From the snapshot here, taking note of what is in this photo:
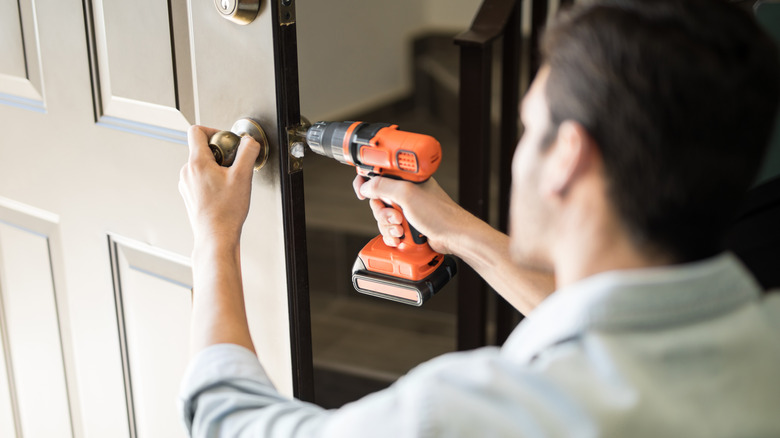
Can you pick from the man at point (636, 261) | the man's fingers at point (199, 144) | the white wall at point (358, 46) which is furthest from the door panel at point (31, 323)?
the white wall at point (358, 46)

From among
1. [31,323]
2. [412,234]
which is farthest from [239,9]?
[31,323]

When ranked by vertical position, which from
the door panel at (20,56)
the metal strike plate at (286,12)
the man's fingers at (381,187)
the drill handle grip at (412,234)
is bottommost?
the drill handle grip at (412,234)

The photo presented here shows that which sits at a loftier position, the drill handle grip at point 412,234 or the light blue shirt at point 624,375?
the light blue shirt at point 624,375

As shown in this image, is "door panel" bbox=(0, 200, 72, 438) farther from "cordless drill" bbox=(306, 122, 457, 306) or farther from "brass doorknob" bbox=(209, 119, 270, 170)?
"cordless drill" bbox=(306, 122, 457, 306)

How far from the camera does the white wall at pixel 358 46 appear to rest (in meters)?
3.40

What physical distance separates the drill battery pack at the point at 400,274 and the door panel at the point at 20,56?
693 mm

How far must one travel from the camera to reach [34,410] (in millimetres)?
1669

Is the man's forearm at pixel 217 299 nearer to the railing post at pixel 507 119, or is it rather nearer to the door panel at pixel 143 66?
the door panel at pixel 143 66

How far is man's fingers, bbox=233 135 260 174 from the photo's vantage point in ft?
3.46

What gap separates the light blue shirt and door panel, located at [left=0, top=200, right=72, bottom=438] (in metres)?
1.04

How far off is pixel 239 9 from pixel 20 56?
1.98 ft

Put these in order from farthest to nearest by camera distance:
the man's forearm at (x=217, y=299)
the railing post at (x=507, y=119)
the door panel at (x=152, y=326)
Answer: the railing post at (x=507, y=119) < the door panel at (x=152, y=326) < the man's forearm at (x=217, y=299)

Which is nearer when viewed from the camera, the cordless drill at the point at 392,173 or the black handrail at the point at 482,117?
the cordless drill at the point at 392,173

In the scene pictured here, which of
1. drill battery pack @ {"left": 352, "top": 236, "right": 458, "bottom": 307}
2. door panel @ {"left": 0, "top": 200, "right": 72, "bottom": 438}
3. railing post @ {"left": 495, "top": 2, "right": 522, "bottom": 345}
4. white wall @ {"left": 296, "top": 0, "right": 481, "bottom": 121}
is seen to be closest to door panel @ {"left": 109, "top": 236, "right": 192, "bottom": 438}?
door panel @ {"left": 0, "top": 200, "right": 72, "bottom": 438}
